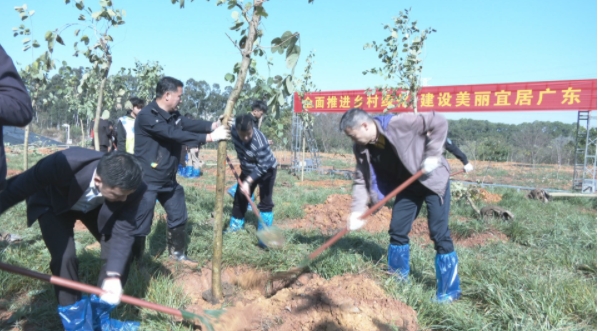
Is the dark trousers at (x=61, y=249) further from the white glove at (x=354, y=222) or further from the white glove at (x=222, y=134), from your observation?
the white glove at (x=354, y=222)

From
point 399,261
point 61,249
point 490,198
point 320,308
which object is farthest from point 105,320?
point 490,198

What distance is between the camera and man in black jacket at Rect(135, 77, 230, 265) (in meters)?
3.62

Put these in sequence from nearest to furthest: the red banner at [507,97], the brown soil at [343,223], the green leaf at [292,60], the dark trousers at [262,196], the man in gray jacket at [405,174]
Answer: the green leaf at [292,60] < the man in gray jacket at [405,174] < the dark trousers at [262,196] < the brown soil at [343,223] < the red banner at [507,97]

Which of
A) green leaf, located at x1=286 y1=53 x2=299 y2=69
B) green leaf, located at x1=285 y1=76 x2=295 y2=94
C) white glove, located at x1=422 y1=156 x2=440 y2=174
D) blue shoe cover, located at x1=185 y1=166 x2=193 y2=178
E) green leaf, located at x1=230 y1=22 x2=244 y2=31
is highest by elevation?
green leaf, located at x1=230 y1=22 x2=244 y2=31

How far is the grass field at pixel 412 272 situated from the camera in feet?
9.46

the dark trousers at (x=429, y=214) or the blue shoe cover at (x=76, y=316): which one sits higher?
the dark trousers at (x=429, y=214)

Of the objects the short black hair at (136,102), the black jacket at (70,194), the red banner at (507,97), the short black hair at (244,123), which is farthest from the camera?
the red banner at (507,97)

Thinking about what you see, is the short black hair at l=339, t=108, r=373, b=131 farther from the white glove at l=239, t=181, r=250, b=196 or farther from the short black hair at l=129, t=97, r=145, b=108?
the short black hair at l=129, t=97, r=145, b=108

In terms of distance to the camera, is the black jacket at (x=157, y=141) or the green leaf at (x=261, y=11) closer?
the green leaf at (x=261, y=11)

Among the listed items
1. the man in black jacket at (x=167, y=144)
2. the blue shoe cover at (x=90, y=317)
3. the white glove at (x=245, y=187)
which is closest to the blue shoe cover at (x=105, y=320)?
the blue shoe cover at (x=90, y=317)

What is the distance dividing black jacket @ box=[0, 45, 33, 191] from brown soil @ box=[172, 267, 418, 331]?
154cm

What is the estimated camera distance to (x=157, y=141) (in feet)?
12.4

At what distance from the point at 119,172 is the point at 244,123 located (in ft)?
7.91

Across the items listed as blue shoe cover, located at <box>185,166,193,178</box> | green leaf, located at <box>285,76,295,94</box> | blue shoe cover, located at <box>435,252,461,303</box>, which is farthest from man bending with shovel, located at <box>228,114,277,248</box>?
blue shoe cover, located at <box>185,166,193,178</box>
